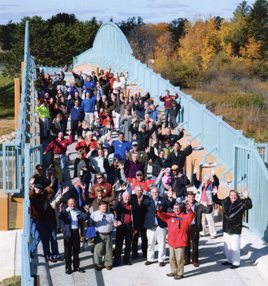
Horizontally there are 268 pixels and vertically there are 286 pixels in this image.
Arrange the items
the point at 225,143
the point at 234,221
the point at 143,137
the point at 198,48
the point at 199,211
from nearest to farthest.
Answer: the point at 234,221 < the point at 199,211 < the point at 143,137 < the point at 225,143 < the point at 198,48

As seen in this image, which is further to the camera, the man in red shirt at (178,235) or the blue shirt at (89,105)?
the blue shirt at (89,105)

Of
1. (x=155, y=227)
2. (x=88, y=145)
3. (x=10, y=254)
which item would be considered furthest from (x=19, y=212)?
(x=155, y=227)

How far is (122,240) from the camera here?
12.4 m

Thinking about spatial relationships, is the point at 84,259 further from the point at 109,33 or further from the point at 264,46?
the point at 264,46

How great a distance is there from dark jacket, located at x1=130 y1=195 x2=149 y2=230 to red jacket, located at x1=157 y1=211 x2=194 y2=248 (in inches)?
30.4

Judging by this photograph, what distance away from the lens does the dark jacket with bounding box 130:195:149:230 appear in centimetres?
1241

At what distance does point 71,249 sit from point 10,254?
1.97 meters

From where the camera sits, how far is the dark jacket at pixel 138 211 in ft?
40.7

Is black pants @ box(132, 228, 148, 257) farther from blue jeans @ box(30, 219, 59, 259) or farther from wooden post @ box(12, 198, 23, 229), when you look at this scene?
wooden post @ box(12, 198, 23, 229)

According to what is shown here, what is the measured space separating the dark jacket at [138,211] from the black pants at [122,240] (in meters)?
0.15

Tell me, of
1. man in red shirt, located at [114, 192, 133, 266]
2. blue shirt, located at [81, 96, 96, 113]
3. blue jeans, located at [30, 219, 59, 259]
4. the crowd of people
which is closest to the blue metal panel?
the crowd of people

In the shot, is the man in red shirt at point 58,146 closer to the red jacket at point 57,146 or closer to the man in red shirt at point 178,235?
the red jacket at point 57,146

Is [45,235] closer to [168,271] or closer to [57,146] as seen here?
[168,271]

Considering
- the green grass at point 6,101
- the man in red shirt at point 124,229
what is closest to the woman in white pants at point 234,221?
the man in red shirt at point 124,229
